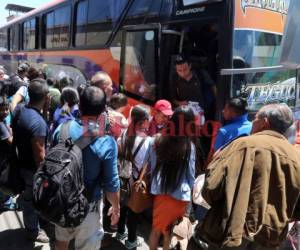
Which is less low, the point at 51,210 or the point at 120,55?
the point at 120,55

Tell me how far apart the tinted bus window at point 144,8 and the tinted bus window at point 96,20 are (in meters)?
0.33

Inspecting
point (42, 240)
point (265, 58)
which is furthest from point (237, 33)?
point (42, 240)

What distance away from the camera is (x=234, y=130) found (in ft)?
12.9

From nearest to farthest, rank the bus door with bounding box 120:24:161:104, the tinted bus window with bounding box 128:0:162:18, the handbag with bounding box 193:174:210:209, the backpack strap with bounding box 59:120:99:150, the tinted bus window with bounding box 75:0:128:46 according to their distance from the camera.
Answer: the backpack strap with bounding box 59:120:99:150
the handbag with bounding box 193:174:210:209
the bus door with bounding box 120:24:161:104
the tinted bus window with bounding box 128:0:162:18
the tinted bus window with bounding box 75:0:128:46

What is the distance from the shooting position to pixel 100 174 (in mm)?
3086

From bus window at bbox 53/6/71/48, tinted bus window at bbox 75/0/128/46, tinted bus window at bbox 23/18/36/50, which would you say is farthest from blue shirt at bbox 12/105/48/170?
tinted bus window at bbox 23/18/36/50

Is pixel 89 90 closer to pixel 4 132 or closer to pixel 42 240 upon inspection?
pixel 4 132

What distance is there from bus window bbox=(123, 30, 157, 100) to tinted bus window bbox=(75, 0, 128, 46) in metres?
0.87

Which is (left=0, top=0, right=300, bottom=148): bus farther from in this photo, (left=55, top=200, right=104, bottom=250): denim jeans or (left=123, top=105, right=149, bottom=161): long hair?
(left=55, top=200, right=104, bottom=250): denim jeans

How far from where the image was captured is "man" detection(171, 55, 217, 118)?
5.24m

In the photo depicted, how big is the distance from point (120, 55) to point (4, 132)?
112 inches

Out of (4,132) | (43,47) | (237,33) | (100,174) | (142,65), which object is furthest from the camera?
(43,47)

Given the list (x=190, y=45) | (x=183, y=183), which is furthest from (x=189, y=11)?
(x=183, y=183)

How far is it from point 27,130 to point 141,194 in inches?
51.9
